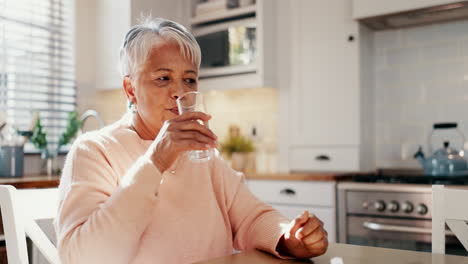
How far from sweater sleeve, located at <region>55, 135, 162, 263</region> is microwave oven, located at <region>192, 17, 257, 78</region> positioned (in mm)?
2312

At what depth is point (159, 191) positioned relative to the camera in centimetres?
122

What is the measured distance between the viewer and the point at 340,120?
305 centimetres

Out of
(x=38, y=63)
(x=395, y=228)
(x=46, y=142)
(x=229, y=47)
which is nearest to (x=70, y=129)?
(x=46, y=142)

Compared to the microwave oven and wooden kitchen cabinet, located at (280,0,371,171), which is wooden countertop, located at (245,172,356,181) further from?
the microwave oven

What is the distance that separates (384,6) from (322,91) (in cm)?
63

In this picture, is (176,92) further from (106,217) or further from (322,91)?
(322,91)

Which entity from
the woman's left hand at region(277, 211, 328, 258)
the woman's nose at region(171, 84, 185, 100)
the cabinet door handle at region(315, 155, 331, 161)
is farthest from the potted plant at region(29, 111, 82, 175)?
the woman's left hand at region(277, 211, 328, 258)

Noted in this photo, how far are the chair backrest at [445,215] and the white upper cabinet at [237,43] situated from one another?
6.63 ft

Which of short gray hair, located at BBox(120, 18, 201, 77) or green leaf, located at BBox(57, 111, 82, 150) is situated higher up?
short gray hair, located at BBox(120, 18, 201, 77)

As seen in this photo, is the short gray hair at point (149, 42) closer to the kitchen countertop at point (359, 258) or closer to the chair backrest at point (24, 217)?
the chair backrest at point (24, 217)

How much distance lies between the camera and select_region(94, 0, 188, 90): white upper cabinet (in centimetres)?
339

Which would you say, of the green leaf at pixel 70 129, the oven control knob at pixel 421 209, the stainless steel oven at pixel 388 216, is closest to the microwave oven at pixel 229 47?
the green leaf at pixel 70 129

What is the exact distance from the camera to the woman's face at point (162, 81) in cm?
126

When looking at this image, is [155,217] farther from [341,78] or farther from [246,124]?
[246,124]
